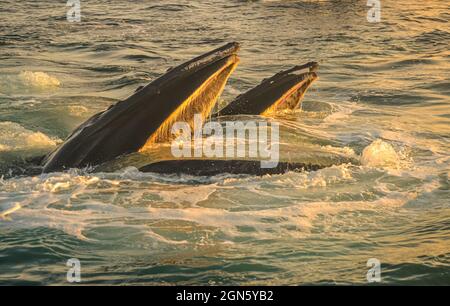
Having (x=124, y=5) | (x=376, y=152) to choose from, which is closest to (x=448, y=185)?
(x=376, y=152)

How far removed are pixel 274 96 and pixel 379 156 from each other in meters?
1.74

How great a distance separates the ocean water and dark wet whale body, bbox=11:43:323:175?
0.14 metres

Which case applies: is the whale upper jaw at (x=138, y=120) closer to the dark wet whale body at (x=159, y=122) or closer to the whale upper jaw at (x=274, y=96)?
the dark wet whale body at (x=159, y=122)

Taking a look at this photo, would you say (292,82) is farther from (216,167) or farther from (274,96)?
(216,167)

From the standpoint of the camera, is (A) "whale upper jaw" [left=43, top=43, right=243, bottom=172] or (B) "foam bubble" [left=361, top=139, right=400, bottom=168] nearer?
(A) "whale upper jaw" [left=43, top=43, right=243, bottom=172]

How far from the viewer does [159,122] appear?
312 inches

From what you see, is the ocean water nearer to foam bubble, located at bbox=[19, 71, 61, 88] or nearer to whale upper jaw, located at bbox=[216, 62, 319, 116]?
foam bubble, located at bbox=[19, 71, 61, 88]

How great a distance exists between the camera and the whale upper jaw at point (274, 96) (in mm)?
10335

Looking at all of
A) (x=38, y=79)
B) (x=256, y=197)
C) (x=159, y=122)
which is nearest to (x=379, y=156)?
(x=256, y=197)

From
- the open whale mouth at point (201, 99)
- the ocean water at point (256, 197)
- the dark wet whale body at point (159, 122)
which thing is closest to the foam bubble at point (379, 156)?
the ocean water at point (256, 197)

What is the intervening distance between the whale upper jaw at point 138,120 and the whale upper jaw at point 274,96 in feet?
6.87

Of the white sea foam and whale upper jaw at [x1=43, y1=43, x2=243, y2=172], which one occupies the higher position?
whale upper jaw at [x1=43, y1=43, x2=243, y2=172]

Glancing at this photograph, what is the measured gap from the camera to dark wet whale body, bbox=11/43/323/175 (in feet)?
26.0

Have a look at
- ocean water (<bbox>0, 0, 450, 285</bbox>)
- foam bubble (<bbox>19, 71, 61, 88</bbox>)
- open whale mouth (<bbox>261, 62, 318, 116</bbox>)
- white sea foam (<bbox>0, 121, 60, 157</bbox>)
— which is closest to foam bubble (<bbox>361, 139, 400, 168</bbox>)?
ocean water (<bbox>0, 0, 450, 285</bbox>)
